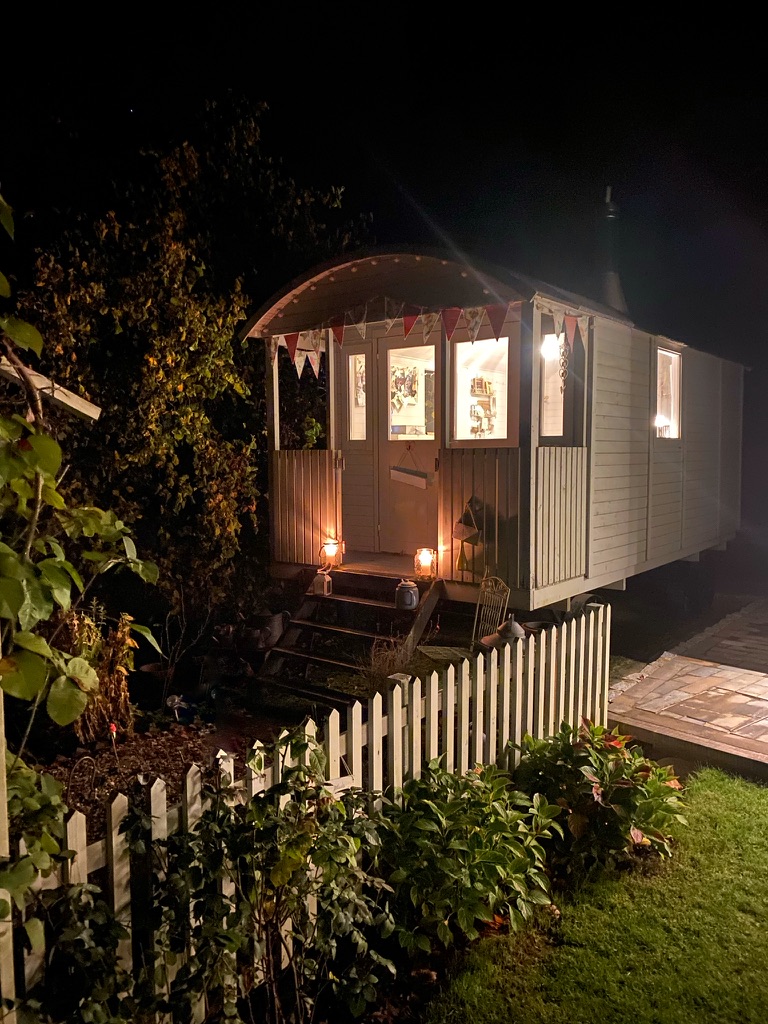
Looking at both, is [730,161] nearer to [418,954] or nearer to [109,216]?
[109,216]

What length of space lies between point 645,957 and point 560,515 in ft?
15.2

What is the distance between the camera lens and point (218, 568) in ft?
30.7

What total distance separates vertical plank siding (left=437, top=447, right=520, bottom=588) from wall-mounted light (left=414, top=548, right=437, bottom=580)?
0.40 feet

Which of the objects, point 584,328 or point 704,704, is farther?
point 584,328

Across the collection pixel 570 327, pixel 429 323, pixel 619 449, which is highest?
pixel 429 323

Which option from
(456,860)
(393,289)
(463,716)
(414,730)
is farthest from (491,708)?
(393,289)

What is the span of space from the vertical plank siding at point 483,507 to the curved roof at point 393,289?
1.51 meters

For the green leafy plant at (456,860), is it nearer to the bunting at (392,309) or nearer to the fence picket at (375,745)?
the fence picket at (375,745)

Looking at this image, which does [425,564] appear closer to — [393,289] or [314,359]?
[393,289]

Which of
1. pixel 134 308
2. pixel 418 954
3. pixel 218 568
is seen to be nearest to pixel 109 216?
pixel 134 308

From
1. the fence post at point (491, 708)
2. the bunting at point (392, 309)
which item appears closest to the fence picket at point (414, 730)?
the fence post at point (491, 708)

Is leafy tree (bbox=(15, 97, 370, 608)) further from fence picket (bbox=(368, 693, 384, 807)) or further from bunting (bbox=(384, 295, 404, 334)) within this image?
fence picket (bbox=(368, 693, 384, 807))

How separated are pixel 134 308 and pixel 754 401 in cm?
1104

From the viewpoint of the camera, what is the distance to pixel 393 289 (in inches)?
291
